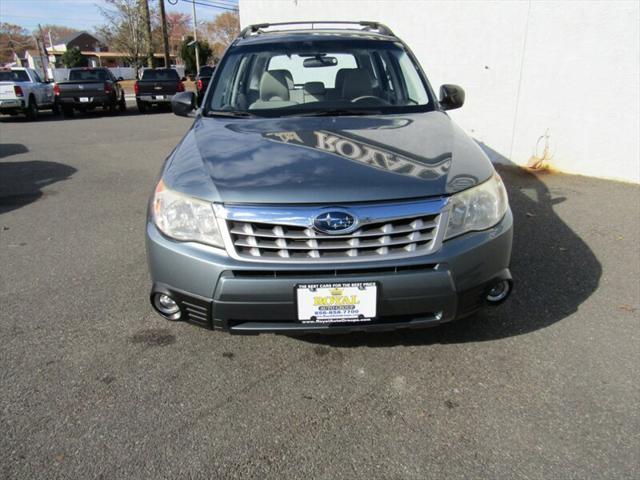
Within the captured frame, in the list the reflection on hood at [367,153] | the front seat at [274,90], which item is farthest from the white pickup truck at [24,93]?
the reflection on hood at [367,153]

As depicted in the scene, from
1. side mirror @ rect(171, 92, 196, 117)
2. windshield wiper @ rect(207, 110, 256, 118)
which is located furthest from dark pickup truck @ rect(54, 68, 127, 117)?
windshield wiper @ rect(207, 110, 256, 118)

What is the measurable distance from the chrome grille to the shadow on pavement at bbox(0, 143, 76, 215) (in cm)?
483

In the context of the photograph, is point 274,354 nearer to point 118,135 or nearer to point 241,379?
point 241,379

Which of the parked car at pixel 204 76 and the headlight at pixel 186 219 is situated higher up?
the parked car at pixel 204 76

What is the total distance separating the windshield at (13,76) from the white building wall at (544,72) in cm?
1340

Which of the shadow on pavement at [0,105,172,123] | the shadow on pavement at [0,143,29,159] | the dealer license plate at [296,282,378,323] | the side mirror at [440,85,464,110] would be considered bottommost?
the shadow on pavement at [0,105,172,123]

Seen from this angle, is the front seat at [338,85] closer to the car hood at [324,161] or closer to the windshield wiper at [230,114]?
the car hood at [324,161]

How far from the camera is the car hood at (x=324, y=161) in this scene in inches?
91.4

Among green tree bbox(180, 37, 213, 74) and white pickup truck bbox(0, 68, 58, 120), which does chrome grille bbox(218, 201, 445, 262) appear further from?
green tree bbox(180, 37, 213, 74)

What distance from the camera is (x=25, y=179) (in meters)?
7.63

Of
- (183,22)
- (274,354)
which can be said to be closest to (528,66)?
(274,354)

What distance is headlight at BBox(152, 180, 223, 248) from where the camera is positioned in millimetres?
2357

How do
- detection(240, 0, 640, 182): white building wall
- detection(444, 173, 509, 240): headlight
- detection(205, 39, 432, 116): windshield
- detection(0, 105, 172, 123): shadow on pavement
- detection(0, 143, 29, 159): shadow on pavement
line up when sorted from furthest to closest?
detection(0, 105, 172, 123): shadow on pavement
detection(0, 143, 29, 159): shadow on pavement
detection(240, 0, 640, 182): white building wall
detection(205, 39, 432, 116): windshield
detection(444, 173, 509, 240): headlight

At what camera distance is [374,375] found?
8.82ft
